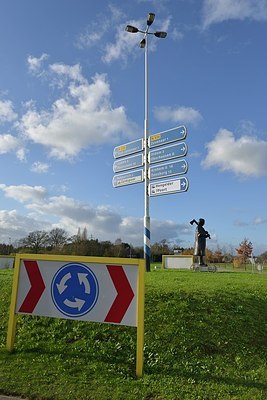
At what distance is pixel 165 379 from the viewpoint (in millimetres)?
4590

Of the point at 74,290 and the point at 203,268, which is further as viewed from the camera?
the point at 203,268

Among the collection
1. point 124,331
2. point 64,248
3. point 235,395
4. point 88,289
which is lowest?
point 235,395

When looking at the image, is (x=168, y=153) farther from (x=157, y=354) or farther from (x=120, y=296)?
(x=120, y=296)

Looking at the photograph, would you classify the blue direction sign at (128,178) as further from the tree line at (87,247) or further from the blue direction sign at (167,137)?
the tree line at (87,247)

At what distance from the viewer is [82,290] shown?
206 inches

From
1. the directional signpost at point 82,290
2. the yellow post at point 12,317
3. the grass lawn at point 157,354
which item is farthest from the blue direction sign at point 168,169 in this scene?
the yellow post at point 12,317

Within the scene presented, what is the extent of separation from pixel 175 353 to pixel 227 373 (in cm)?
86

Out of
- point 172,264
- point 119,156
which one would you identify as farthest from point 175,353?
point 172,264

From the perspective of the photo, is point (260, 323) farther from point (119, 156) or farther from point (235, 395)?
point (119, 156)

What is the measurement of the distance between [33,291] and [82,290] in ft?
2.72

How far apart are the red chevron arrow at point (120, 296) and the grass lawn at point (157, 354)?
0.67 meters

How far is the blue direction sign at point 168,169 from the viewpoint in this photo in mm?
15352

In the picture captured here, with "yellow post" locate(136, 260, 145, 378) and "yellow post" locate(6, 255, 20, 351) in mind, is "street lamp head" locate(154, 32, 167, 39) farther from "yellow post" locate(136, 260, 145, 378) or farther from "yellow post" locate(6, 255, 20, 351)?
"yellow post" locate(136, 260, 145, 378)

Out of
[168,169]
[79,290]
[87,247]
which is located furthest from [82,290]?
[87,247]
